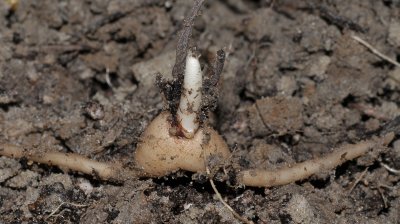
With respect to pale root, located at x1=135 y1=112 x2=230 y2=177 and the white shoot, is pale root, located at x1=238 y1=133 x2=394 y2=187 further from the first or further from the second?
the white shoot

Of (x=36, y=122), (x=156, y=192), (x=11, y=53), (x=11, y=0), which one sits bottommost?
(x=156, y=192)

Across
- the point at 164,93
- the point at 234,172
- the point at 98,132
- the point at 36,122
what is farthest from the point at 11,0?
the point at 234,172

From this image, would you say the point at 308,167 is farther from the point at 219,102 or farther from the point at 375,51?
the point at 375,51

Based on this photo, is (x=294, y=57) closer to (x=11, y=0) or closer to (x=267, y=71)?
(x=267, y=71)

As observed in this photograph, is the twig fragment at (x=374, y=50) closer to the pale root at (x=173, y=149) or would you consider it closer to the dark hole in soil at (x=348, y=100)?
the dark hole in soil at (x=348, y=100)

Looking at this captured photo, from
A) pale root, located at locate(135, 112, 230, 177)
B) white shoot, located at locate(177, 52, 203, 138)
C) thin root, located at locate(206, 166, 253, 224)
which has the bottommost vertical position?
thin root, located at locate(206, 166, 253, 224)

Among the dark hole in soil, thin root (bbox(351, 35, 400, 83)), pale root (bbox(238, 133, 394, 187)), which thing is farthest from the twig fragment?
pale root (bbox(238, 133, 394, 187))
